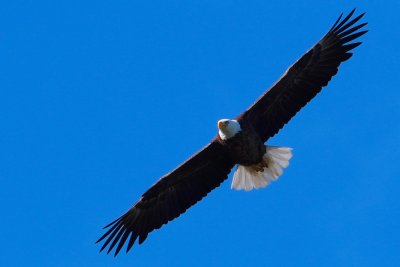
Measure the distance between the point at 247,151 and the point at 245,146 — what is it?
110 millimetres

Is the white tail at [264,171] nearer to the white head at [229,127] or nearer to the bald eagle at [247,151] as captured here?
the bald eagle at [247,151]

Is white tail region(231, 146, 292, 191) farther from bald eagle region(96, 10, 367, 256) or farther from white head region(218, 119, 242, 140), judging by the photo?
white head region(218, 119, 242, 140)

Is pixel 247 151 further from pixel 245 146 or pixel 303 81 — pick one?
pixel 303 81

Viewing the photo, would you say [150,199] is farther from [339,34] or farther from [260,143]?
[339,34]

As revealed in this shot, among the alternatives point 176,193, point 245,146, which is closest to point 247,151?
point 245,146

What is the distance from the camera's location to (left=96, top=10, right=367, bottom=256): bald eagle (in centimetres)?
1012

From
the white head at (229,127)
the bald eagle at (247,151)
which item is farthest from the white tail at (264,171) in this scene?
the white head at (229,127)

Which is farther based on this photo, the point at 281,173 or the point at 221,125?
the point at 281,173

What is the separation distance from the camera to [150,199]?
10.4 meters

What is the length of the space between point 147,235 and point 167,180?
73 cm

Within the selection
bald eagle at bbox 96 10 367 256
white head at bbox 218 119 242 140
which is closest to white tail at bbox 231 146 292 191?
bald eagle at bbox 96 10 367 256

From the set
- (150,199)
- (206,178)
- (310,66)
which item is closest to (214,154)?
(206,178)

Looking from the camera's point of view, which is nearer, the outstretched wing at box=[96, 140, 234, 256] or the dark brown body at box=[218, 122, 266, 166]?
the dark brown body at box=[218, 122, 266, 166]

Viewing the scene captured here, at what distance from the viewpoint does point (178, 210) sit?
10258mm
